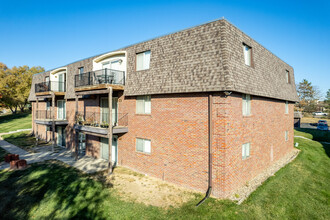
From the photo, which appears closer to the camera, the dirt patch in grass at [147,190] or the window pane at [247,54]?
the dirt patch in grass at [147,190]

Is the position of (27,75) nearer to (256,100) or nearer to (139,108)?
(139,108)

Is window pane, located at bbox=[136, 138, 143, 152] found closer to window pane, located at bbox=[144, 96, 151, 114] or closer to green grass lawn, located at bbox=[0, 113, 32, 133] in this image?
window pane, located at bbox=[144, 96, 151, 114]

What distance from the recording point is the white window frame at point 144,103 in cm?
1219

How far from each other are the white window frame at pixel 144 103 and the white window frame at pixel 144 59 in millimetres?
1999

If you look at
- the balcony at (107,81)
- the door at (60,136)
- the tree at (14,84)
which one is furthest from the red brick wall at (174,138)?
the tree at (14,84)

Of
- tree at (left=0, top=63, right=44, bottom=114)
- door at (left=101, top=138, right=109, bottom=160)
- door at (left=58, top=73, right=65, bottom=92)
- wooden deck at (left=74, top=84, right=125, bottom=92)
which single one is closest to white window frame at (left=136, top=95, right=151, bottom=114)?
wooden deck at (left=74, top=84, right=125, bottom=92)

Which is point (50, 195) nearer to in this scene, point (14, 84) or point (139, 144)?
point (139, 144)

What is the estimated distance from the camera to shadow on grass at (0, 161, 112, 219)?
25.2 feet

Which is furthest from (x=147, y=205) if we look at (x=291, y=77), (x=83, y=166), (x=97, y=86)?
(x=291, y=77)

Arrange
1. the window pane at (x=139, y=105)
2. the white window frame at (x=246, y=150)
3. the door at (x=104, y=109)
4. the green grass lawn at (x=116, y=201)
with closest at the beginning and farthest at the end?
the green grass lawn at (x=116, y=201) → the white window frame at (x=246, y=150) → the window pane at (x=139, y=105) → the door at (x=104, y=109)

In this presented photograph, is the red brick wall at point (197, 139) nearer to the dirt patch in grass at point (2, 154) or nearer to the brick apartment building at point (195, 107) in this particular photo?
the brick apartment building at point (195, 107)

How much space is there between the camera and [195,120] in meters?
9.75

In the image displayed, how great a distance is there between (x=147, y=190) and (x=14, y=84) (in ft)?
156

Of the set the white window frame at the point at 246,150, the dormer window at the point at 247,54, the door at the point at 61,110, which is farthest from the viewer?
the door at the point at 61,110
